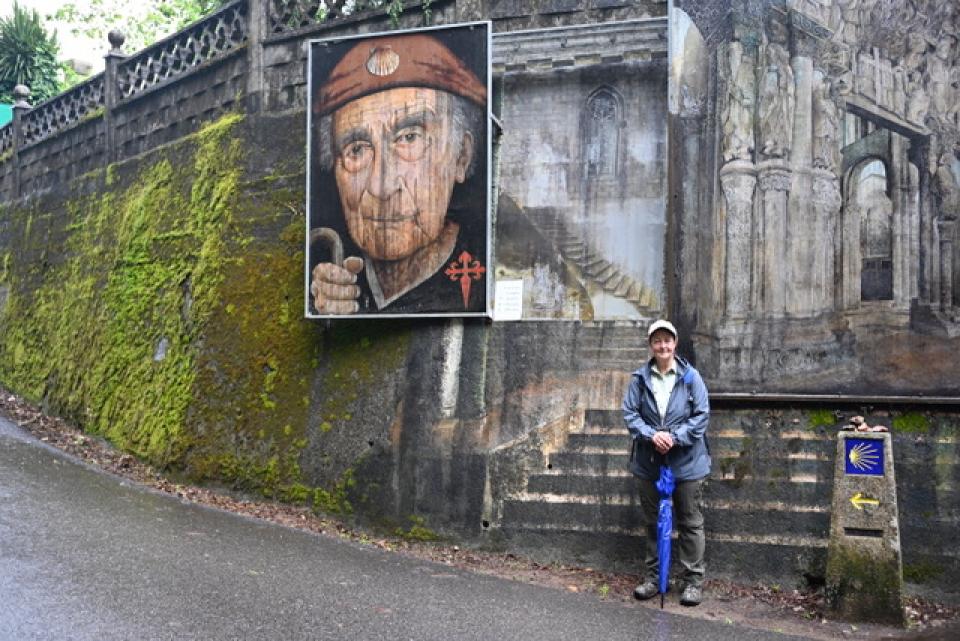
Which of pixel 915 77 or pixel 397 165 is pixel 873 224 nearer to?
pixel 915 77

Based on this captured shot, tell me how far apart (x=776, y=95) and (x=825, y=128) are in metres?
0.49

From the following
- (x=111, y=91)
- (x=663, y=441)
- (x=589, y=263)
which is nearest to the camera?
(x=663, y=441)

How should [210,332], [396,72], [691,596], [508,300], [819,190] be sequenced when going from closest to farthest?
[691,596], [819,190], [508,300], [396,72], [210,332]

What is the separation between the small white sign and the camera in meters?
9.72

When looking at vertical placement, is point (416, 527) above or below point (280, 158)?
below

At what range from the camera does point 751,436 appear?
8500 mm

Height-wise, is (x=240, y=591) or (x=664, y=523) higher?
(x=664, y=523)

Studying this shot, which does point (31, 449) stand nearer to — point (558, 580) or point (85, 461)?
point (85, 461)

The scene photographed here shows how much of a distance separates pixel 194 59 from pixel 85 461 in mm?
5021

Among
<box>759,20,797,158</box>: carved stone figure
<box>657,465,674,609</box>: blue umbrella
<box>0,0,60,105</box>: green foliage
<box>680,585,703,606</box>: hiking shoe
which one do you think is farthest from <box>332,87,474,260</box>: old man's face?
<box>0,0,60,105</box>: green foliage

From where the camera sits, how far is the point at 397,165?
1012cm

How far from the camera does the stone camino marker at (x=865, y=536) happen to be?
23.9 ft

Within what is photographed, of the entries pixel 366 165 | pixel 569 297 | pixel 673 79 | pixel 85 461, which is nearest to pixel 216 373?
pixel 85 461

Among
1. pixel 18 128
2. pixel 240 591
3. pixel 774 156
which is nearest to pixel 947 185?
pixel 774 156
